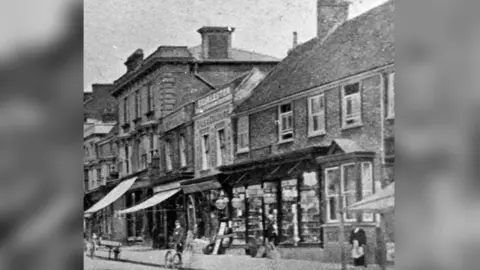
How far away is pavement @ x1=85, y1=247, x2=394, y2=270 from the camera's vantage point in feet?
21.2

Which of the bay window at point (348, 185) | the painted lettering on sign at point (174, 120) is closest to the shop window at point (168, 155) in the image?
the painted lettering on sign at point (174, 120)

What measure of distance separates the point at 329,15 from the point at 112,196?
210 centimetres

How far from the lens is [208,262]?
6688mm

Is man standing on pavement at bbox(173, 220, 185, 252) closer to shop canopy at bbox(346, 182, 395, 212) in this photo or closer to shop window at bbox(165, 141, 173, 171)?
shop window at bbox(165, 141, 173, 171)

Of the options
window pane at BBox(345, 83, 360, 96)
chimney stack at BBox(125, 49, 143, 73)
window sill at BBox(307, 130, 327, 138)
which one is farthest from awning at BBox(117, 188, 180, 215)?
window pane at BBox(345, 83, 360, 96)

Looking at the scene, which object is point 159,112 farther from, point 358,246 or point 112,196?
point 358,246

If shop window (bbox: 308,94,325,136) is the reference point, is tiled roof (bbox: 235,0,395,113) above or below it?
above

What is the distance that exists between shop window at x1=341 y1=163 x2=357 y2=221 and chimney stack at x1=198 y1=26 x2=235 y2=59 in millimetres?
1194

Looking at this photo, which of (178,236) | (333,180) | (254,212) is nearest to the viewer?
(333,180)

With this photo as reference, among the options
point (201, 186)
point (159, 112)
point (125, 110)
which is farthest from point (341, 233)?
point (125, 110)

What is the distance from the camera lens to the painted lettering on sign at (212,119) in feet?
21.8
